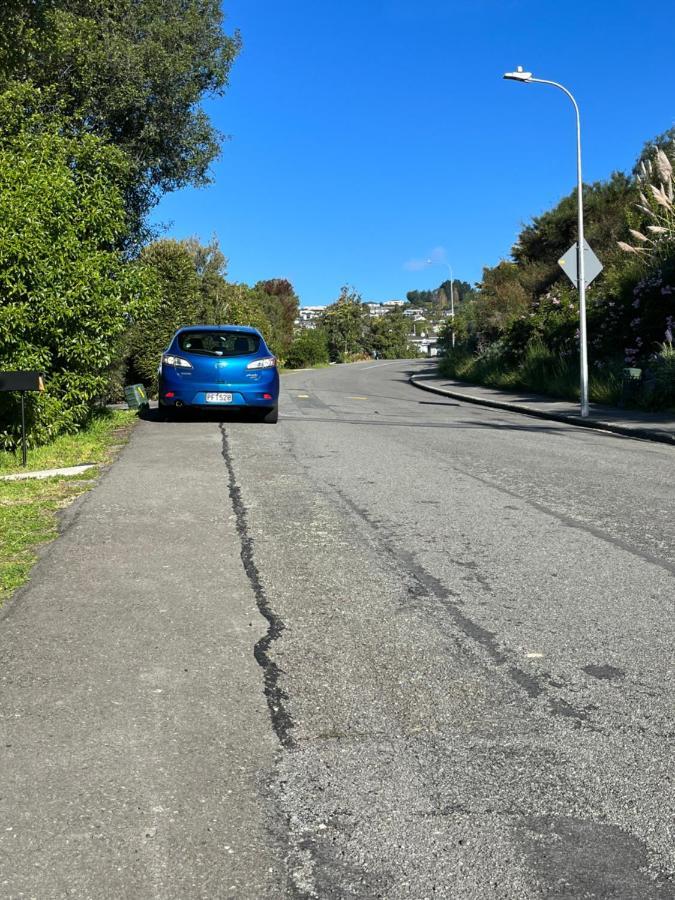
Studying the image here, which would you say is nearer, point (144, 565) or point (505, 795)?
point (505, 795)

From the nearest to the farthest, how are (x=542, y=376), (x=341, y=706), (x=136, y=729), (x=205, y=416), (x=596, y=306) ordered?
(x=136, y=729), (x=341, y=706), (x=205, y=416), (x=596, y=306), (x=542, y=376)

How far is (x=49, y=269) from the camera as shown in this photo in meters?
10.1

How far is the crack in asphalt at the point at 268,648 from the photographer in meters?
3.20

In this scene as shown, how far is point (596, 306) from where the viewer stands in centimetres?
2344

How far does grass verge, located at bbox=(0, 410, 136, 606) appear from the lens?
5543 millimetres

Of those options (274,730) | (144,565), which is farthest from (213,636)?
(144,565)

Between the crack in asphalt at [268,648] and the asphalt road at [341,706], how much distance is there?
2 centimetres

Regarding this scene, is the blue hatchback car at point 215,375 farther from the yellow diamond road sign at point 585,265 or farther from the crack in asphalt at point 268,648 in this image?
the crack in asphalt at point 268,648

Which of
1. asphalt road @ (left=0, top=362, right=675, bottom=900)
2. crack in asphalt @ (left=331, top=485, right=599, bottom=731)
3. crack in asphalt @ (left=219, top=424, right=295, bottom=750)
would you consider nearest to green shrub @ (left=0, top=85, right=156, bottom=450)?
asphalt road @ (left=0, top=362, right=675, bottom=900)

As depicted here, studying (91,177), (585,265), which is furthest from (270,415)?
(585,265)

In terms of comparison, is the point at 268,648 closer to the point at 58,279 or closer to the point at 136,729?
the point at 136,729

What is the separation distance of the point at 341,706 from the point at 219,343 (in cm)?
1138

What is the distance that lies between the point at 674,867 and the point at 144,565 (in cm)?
377

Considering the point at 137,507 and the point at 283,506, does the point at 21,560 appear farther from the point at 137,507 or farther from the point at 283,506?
the point at 283,506
